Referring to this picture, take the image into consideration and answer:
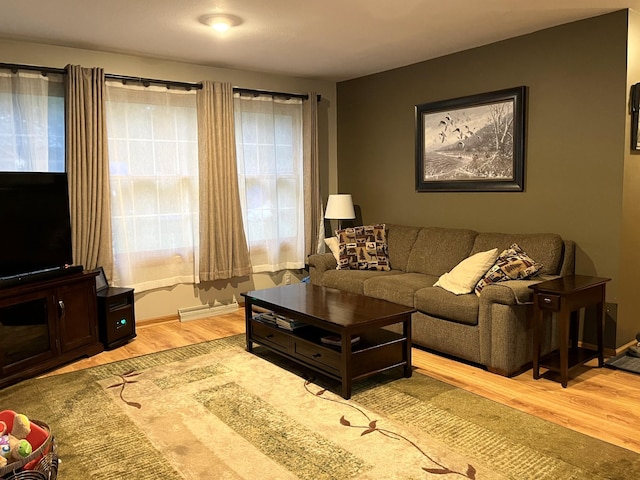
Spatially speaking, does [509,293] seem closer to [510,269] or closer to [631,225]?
[510,269]

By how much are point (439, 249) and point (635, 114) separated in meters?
1.80

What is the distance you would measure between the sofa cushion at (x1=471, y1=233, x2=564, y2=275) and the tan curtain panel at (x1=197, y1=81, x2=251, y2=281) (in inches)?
97.7

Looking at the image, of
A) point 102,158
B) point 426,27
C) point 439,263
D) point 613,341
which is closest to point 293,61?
point 426,27

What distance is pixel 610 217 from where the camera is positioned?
12.7 ft

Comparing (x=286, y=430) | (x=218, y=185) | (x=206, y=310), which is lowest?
(x=286, y=430)

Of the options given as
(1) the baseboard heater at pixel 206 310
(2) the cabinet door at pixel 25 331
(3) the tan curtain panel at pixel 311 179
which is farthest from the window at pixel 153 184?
(3) the tan curtain panel at pixel 311 179

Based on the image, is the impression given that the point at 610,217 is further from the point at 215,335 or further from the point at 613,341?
the point at 215,335

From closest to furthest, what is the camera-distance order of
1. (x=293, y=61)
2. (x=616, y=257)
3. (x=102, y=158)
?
(x=616, y=257) < (x=102, y=158) < (x=293, y=61)

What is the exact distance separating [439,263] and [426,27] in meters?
1.94

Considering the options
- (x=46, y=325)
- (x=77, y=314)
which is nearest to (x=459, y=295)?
(x=77, y=314)

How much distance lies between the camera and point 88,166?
4473 mm

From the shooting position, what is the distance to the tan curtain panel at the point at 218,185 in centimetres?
515

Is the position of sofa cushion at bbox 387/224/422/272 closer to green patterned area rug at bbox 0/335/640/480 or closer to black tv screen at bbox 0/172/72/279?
green patterned area rug at bbox 0/335/640/480

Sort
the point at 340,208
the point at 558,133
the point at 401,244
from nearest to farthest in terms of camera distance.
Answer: the point at 558,133, the point at 401,244, the point at 340,208
